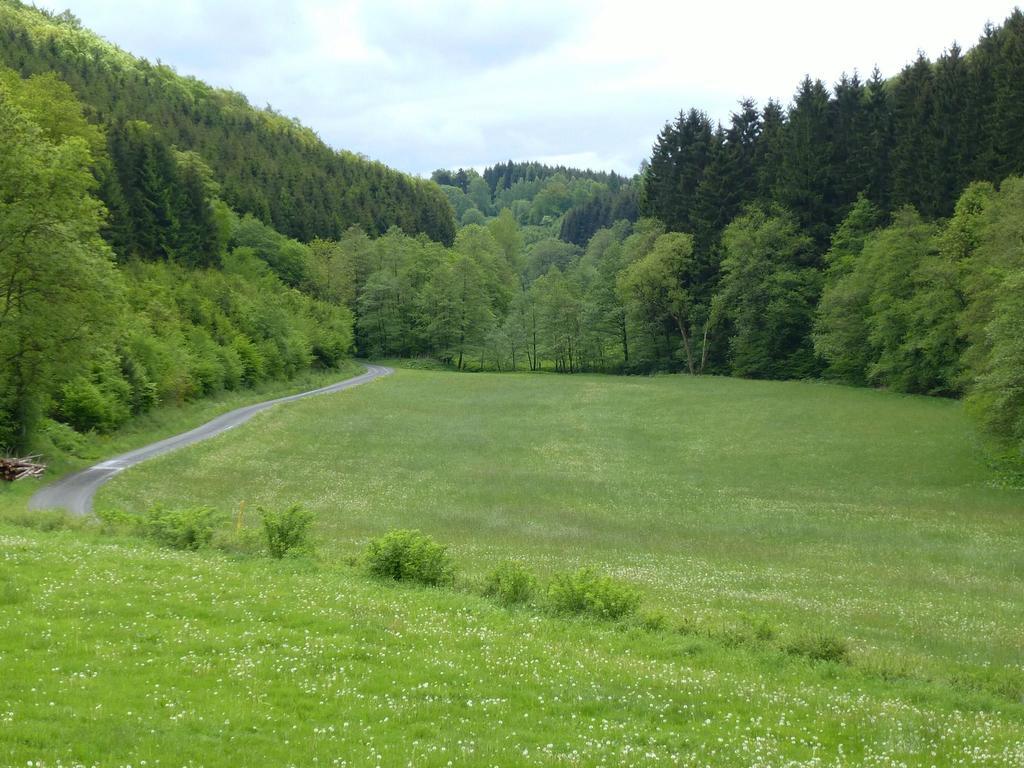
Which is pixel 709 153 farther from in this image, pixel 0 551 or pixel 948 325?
pixel 0 551

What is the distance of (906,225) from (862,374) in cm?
1564

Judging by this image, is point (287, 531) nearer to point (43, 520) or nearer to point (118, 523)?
point (118, 523)

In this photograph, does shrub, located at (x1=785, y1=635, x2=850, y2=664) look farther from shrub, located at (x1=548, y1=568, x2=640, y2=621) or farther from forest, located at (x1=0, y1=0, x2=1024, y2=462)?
forest, located at (x1=0, y1=0, x2=1024, y2=462)

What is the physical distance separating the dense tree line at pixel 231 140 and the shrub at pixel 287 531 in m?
121

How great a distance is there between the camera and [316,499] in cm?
3625

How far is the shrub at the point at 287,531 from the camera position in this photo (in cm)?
1959

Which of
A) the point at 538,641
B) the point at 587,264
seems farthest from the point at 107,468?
the point at 587,264

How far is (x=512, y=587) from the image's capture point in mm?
16406

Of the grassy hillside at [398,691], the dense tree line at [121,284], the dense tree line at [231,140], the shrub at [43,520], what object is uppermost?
the dense tree line at [231,140]

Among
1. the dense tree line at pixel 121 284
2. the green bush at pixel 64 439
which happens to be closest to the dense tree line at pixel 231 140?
the dense tree line at pixel 121 284

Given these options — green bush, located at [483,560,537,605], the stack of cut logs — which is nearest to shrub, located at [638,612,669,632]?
green bush, located at [483,560,537,605]

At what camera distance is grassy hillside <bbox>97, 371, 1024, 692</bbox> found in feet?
60.1

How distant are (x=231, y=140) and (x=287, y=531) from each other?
164459 millimetres

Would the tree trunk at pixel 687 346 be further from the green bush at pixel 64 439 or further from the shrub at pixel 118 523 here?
the shrub at pixel 118 523
